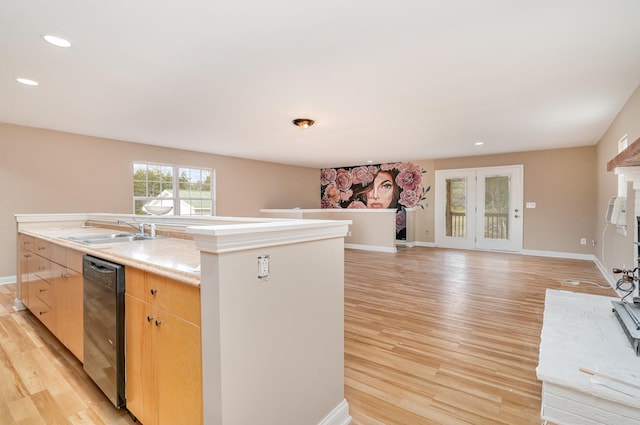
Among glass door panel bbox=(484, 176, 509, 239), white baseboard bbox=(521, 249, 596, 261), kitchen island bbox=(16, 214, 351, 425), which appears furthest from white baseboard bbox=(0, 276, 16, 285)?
white baseboard bbox=(521, 249, 596, 261)

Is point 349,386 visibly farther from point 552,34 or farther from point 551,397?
point 552,34

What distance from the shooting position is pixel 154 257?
5.30 ft

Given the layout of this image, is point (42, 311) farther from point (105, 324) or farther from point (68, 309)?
point (105, 324)

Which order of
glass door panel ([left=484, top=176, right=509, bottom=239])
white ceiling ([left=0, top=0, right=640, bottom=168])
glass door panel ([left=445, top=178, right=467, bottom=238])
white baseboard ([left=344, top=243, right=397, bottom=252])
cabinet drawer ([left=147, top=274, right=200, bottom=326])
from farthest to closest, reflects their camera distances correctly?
glass door panel ([left=445, top=178, right=467, bottom=238]) → white baseboard ([left=344, top=243, right=397, bottom=252]) → glass door panel ([left=484, top=176, right=509, bottom=239]) → white ceiling ([left=0, top=0, right=640, bottom=168]) → cabinet drawer ([left=147, top=274, right=200, bottom=326])

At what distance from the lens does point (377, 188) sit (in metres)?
8.88

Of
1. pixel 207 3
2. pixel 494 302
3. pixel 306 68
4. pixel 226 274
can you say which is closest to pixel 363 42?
pixel 306 68

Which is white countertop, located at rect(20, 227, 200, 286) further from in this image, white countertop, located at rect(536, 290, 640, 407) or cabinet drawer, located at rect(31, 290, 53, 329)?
white countertop, located at rect(536, 290, 640, 407)

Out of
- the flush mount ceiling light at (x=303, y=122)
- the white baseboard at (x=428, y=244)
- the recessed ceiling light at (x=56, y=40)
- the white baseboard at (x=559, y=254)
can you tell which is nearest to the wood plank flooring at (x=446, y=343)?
the white baseboard at (x=559, y=254)

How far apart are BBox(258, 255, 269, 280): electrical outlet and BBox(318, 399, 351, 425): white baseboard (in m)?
0.86

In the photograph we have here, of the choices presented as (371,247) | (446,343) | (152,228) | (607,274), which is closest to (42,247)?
(152,228)

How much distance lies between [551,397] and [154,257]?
→ 2040 millimetres

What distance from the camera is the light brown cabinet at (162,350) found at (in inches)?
47.9

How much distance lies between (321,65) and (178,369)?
7.75 ft

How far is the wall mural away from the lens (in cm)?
831
